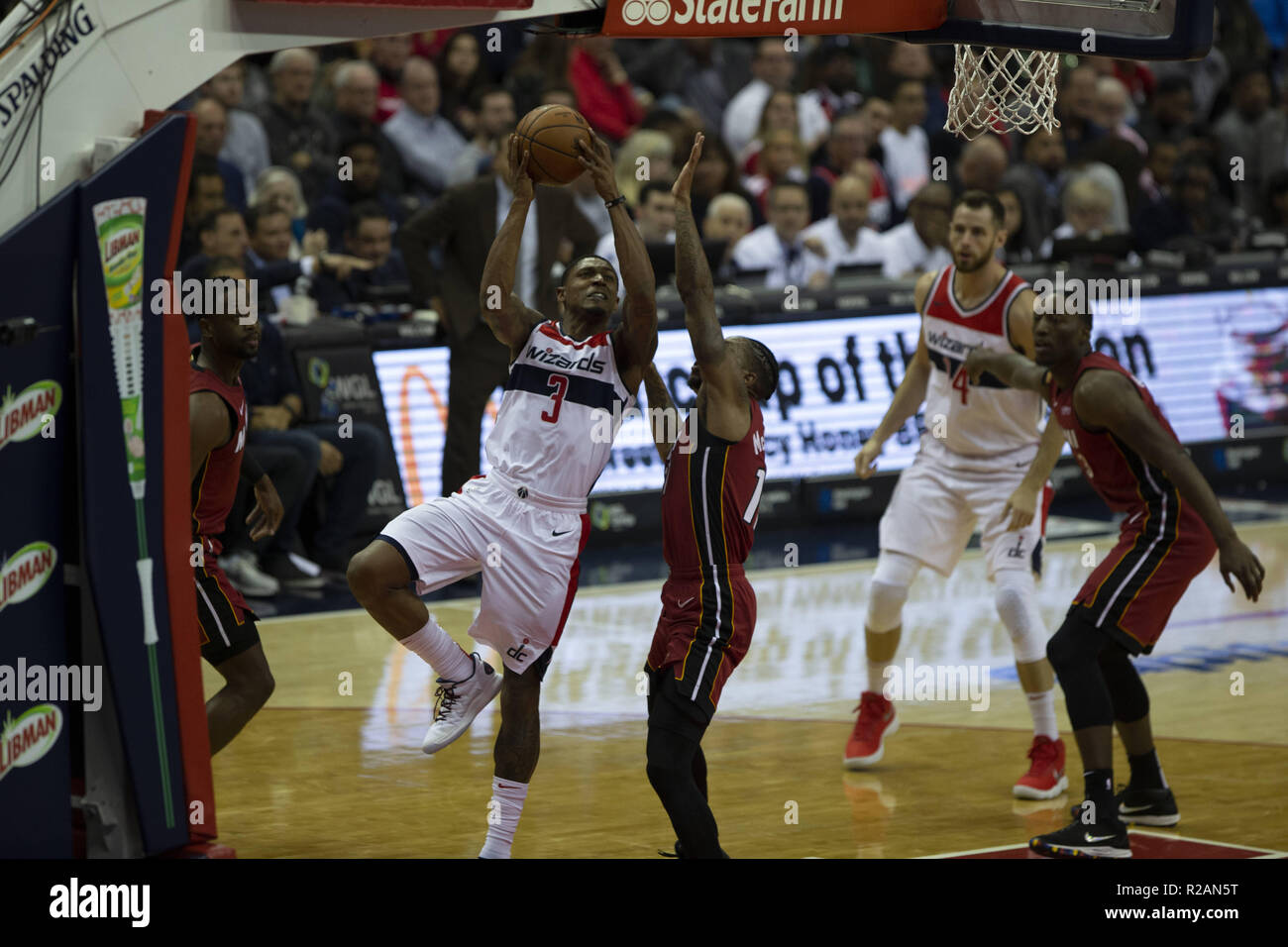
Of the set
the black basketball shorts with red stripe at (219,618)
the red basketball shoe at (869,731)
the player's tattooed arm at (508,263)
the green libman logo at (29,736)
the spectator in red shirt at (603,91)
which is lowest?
the red basketball shoe at (869,731)

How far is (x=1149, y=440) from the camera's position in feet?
22.9

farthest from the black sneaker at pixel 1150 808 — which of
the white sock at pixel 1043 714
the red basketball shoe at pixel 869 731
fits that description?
the red basketball shoe at pixel 869 731

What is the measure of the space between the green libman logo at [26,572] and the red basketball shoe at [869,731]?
12.6 ft

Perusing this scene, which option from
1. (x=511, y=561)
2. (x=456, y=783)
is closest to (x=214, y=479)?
(x=511, y=561)

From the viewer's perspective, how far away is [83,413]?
567 cm

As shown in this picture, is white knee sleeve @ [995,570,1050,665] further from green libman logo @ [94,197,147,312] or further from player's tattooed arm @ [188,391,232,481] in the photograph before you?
green libman logo @ [94,197,147,312]

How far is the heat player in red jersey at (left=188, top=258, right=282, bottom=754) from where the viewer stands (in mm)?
6719

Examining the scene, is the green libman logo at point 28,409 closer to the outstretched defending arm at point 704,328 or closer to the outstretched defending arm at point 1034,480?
the outstretched defending arm at point 704,328

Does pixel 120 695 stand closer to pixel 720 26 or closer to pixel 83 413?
pixel 83 413

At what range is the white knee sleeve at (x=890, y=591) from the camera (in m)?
8.44

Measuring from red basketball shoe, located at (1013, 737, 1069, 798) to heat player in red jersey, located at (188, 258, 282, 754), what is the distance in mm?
3102

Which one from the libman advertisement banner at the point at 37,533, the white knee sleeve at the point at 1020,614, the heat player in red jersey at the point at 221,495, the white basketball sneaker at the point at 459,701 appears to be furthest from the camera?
the white knee sleeve at the point at 1020,614

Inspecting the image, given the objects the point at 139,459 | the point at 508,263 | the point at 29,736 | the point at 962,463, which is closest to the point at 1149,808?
the point at 962,463

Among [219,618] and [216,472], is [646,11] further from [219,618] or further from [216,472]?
[219,618]
